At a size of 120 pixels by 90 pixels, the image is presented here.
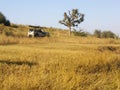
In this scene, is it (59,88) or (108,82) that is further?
(108,82)

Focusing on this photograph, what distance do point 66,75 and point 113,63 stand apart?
23.1ft

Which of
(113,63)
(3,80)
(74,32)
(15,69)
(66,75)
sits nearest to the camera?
(3,80)

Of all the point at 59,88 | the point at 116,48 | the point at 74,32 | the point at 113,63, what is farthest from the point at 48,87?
the point at 74,32

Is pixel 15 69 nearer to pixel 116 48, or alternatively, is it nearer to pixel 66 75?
pixel 66 75

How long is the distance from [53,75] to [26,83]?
78.5 inches

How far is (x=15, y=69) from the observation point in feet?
48.5

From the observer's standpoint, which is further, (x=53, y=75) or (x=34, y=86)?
(x=53, y=75)

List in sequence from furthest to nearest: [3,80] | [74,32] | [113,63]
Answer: [74,32] < [113,63] < [3,80]

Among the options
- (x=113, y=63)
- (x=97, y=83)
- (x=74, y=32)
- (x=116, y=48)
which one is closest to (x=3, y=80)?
(x=97, y=83)

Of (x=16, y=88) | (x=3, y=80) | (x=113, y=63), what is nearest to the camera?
(x=16, y=88)

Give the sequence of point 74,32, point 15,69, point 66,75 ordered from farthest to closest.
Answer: point 74,32 < point 15,69 < point 66,75

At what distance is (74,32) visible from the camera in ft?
252

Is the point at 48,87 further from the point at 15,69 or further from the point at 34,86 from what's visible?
the point at 15,69

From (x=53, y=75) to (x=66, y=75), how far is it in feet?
2.23
